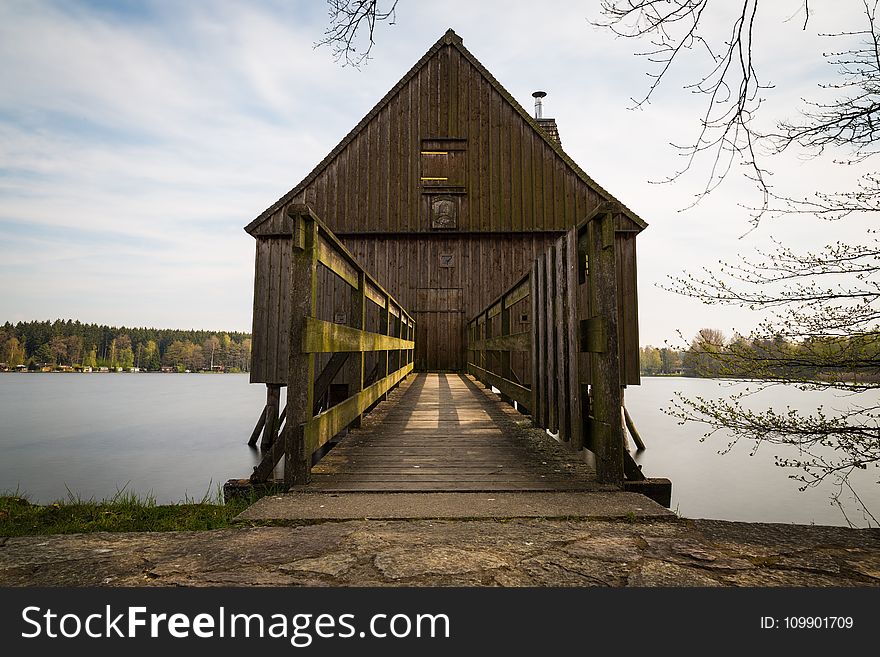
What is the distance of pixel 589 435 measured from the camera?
303 cm

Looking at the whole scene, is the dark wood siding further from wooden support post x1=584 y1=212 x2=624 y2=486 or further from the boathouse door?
wooden support post x1=584 y1=212 x2=624 y2=486

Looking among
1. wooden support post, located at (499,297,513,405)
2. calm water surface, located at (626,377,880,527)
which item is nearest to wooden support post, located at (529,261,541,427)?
wooden support post, located at (499,297,513,405)

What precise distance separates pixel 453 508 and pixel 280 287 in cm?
932

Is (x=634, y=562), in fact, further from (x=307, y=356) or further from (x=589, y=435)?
(x=307, y=356)

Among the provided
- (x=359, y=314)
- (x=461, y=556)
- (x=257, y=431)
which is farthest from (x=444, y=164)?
(x=461, y=556)

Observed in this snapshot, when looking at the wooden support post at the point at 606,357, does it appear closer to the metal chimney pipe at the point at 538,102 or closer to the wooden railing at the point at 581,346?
the wooden railing at the point at 581,346

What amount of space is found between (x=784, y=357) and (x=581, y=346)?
101 inches

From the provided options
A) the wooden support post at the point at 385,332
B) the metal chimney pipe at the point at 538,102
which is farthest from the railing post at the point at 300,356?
the metal chimney pipe at the point at 538,102

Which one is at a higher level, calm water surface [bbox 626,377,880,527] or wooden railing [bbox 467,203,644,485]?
wooden railing [bbox 467,203,644,485]

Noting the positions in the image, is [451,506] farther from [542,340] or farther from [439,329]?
[439,329]

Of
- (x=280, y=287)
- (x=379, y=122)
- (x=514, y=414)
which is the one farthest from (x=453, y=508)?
(x=379, y=122)

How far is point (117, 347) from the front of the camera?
101500 mm

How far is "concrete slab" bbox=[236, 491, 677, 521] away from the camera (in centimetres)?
220

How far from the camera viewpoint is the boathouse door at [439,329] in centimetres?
1190
